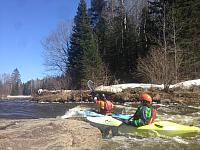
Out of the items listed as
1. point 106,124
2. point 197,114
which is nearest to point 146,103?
point 106,124

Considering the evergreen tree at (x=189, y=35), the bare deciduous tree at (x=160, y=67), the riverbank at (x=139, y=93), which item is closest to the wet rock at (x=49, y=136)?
the riverbank at (x=139, y=93)

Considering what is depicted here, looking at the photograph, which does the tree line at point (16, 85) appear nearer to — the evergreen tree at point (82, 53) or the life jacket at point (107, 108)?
the evergreen tree at point (82, 53)

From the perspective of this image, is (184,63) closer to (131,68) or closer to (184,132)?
(131,68)

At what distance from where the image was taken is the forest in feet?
108

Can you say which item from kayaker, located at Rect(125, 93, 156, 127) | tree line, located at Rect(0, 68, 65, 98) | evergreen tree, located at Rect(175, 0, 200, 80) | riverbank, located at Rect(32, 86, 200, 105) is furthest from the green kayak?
tree line, located at Rect(0, 68, 65, 98)

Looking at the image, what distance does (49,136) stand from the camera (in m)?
8.87

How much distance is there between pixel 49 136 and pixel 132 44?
3663cm

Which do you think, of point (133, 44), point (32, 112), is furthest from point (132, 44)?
point (32, 112)

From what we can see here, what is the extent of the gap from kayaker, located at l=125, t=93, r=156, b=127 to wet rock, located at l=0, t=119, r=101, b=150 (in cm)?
184

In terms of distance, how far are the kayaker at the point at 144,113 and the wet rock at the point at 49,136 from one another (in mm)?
1839

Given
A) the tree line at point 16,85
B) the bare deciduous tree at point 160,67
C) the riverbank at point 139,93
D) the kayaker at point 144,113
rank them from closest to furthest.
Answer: the kayaker at point 144,113, the riverbank at point 139,93, the bare deciduous tree at point 160,67, the tree line at point 16,85

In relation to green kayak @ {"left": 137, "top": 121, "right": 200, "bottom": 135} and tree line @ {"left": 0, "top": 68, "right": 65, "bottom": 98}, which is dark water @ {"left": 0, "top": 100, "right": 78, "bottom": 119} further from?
tree line @ {"left": 0, "top": 68, "right": 65, "bottom": 98}

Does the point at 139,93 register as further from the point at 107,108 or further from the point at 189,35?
the point at 107,108

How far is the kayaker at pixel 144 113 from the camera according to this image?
39.0 feet
